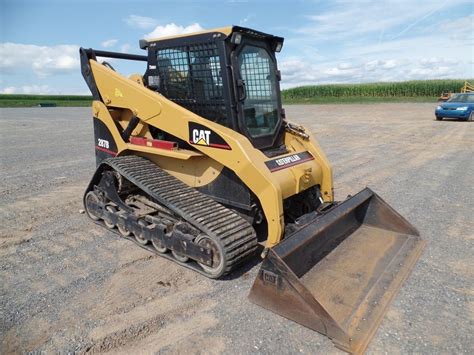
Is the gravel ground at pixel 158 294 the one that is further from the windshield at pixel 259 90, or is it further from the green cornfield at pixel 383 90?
the green cornfield at pixel 383 90

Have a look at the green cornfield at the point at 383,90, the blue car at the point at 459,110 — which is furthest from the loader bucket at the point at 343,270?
the green cornfield at the point at 383,90

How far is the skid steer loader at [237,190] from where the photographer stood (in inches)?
122

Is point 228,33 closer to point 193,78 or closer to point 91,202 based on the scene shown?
point 193,78

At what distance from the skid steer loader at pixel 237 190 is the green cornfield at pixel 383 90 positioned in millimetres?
41560

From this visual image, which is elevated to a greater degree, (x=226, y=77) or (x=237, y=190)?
(x=226, y=77)

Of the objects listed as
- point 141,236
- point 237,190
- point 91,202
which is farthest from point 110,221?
point 237,190

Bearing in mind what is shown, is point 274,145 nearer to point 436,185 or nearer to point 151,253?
point 151,253

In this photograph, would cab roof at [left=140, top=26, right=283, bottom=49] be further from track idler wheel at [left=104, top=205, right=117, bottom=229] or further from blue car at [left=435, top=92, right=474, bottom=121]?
blue car at [left=435, top=92, right=474, bottom=121]

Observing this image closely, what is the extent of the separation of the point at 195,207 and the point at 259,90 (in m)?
1.61

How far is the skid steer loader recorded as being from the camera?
10.2ft

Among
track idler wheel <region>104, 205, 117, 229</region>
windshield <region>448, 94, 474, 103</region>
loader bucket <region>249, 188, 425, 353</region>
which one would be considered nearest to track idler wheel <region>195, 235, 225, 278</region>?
loader bucket <region>249, 188, 425, 353</region>

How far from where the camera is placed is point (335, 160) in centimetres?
925

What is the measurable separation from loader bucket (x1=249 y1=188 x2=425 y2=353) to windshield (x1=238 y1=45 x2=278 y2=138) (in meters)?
1.28

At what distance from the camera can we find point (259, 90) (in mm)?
4406
